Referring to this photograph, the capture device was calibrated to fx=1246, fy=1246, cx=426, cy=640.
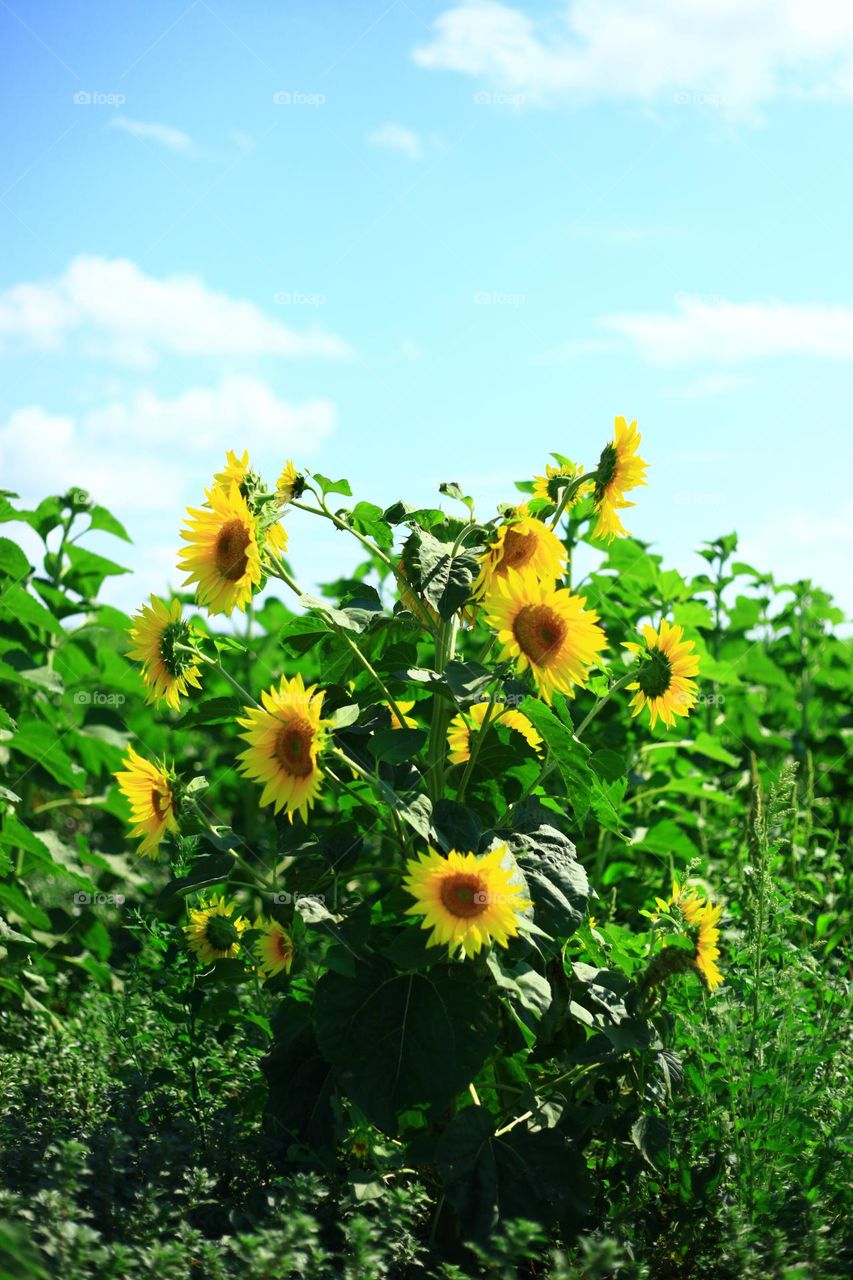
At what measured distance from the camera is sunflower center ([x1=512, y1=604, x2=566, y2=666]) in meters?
2.56

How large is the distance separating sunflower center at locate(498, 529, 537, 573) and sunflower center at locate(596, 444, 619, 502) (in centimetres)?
31

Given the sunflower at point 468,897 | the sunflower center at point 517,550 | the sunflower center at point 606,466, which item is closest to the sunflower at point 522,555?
the sunflower center at point 517,550

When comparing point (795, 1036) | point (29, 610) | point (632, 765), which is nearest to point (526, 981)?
point (795, 1036)

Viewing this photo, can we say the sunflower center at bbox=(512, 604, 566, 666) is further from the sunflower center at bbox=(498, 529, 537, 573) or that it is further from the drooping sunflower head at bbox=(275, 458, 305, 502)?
the drooping sunflower head at bbox=(275, 458, 305, 502)

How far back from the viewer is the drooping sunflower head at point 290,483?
2855 mm

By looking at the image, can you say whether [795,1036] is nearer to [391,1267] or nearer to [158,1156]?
[391,1267]

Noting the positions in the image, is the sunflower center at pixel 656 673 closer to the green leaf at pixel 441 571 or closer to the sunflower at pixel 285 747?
the green leaf at pixel 441 571

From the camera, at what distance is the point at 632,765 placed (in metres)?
4.63

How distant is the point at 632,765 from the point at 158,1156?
98.4 inches

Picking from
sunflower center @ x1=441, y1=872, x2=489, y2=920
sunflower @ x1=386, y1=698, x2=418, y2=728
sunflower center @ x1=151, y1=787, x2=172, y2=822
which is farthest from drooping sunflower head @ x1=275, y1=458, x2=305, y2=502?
sunflower center @ x1=441, y1=872, x2=489, y2=920

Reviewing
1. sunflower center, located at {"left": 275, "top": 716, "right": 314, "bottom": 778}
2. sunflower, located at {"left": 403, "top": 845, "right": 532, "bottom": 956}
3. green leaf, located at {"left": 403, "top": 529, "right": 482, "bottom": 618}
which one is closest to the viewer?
sunflower, located at {"left": 403, "top": 845, "right": 532, "bottom": 956}

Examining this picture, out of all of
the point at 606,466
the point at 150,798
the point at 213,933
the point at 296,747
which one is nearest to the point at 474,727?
the point at 296,747

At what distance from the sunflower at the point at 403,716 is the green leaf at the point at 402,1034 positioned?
54 centimetres

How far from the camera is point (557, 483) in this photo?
296cm
